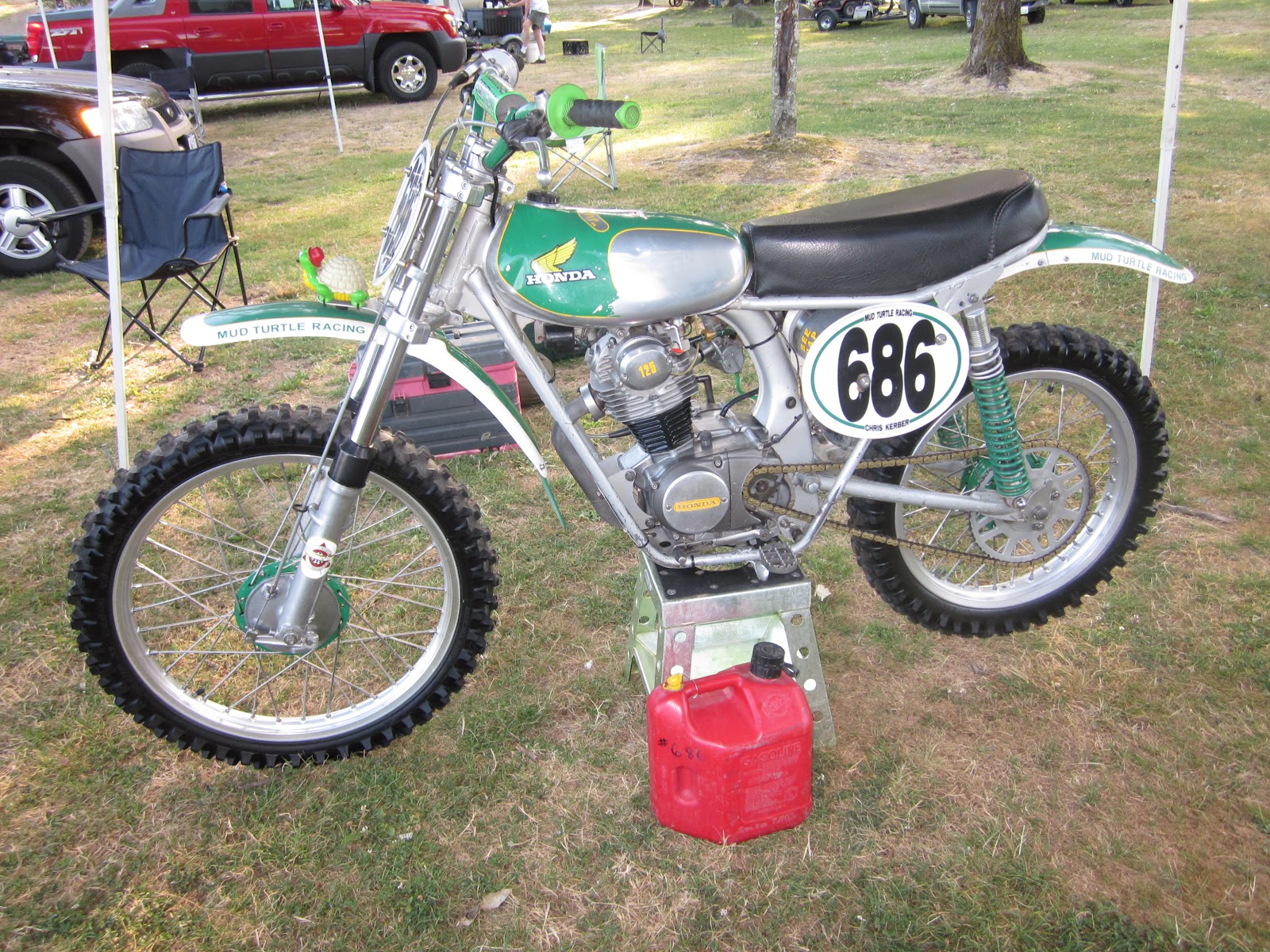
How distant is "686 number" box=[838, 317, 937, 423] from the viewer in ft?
7.70

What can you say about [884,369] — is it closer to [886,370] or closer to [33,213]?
[886,370]

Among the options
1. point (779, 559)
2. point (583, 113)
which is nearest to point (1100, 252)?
point (779, 559)

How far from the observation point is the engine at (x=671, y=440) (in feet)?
7.51

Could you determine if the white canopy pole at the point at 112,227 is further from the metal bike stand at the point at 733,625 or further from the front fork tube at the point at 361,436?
the metal bike stand at the point at 733,625

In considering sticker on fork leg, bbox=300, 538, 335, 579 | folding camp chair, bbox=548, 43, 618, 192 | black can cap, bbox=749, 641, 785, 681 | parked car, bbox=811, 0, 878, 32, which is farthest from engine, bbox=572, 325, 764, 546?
parked car, bbox=811, 0, 878, 32

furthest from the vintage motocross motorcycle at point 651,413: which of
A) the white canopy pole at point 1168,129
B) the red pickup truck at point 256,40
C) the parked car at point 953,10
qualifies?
the parked car at point 953,10

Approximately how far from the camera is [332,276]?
2.36 meters

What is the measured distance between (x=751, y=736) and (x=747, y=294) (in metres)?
1.06

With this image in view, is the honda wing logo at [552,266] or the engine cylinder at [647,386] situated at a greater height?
the honda wing logo at [552,266]

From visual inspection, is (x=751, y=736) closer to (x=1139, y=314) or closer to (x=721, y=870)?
(x=721, y=870)

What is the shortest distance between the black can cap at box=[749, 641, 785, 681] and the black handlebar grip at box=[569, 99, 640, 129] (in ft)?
4.04

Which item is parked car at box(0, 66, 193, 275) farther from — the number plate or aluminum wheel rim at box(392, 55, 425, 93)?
aluminum wheel rim at box(392, 55, 425, 93)

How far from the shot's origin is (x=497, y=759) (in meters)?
2.58

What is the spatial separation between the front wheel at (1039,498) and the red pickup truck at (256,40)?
11.1 metres
